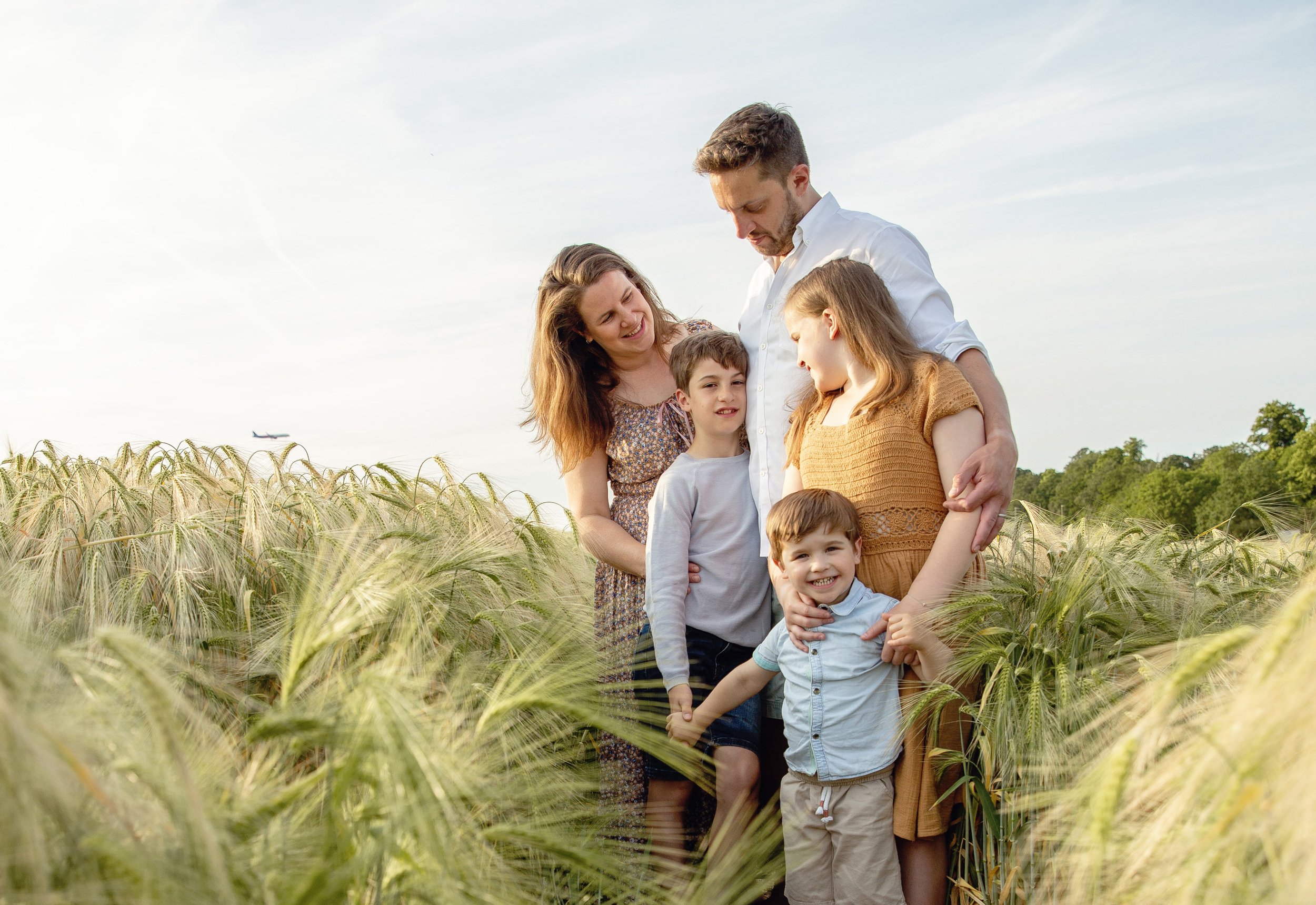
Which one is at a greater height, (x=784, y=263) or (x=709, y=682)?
(x=784, y=263)

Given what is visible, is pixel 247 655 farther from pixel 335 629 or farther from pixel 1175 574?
pixel 1175 574

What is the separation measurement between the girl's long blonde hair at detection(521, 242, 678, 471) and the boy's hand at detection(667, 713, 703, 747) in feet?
3.31

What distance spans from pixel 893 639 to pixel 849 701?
22 centimetres

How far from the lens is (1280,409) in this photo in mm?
18281

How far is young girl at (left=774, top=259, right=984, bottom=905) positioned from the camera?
2.36 meters

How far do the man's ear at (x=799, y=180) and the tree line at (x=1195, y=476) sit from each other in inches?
294

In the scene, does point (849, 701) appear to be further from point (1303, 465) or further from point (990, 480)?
point (1303, 465)

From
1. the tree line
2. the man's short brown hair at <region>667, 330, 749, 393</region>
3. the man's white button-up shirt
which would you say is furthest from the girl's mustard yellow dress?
the tree line

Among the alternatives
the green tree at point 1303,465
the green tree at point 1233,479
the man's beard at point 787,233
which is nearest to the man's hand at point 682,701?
the man's beard at point 787,233

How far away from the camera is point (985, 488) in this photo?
7.73 ft

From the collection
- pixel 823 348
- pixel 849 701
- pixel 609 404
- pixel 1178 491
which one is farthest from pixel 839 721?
pixel 1178 491

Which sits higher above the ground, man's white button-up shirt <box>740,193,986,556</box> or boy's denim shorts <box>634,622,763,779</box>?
man's white button-up shirt <box>740,193,986,556</box>

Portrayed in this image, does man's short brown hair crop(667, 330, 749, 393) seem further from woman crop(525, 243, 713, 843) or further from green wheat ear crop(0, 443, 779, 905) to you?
green wheat ear crop(0, 443, 779, 905)

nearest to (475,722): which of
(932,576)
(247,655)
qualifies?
(247,655)
